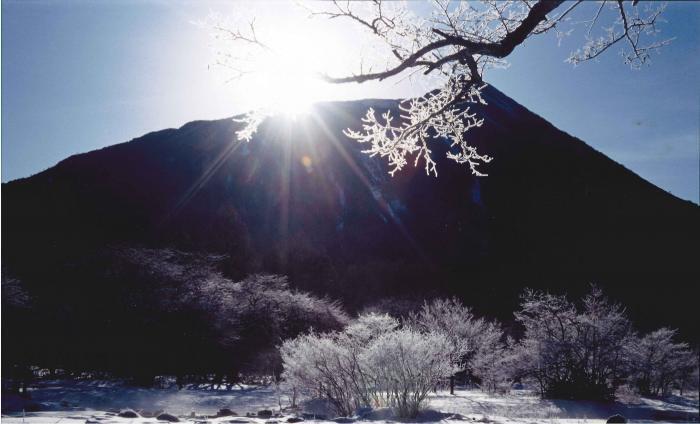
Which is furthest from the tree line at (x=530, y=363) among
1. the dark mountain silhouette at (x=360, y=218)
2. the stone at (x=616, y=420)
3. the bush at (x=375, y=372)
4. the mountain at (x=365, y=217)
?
the dark mountain silhouette at (x=360, y=218)

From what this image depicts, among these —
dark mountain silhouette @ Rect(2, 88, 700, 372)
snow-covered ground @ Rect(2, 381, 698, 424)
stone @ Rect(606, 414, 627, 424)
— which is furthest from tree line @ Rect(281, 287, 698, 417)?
dark mountain silhouette @ Rect(2, 88, 700, 372)

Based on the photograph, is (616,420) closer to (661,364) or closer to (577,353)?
(661,364)

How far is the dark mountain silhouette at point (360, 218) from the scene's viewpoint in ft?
64.0

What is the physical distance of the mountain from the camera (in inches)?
770

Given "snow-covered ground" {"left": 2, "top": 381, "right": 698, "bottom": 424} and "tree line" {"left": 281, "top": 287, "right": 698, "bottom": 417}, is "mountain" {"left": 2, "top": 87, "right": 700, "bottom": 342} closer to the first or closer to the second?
"tree line" {"left": 281, "top": 287, "right": 698, "bottom": 417}

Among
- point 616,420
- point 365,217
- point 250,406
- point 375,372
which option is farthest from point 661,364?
point 365,217

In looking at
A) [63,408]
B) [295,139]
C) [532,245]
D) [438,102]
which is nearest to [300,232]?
[295,139]

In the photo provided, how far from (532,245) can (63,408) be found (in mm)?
53076

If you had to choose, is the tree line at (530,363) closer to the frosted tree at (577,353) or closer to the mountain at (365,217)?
the frosted tree at (577,353)

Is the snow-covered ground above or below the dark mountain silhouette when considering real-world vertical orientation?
below

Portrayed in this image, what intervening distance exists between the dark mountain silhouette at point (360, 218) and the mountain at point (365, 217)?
0.20 m

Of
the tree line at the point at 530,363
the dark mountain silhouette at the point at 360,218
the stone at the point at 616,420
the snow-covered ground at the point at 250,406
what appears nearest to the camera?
the stone at the point at 616,420

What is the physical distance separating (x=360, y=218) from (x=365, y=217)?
0.95 m

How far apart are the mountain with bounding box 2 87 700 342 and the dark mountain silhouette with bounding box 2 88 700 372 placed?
0.20m
